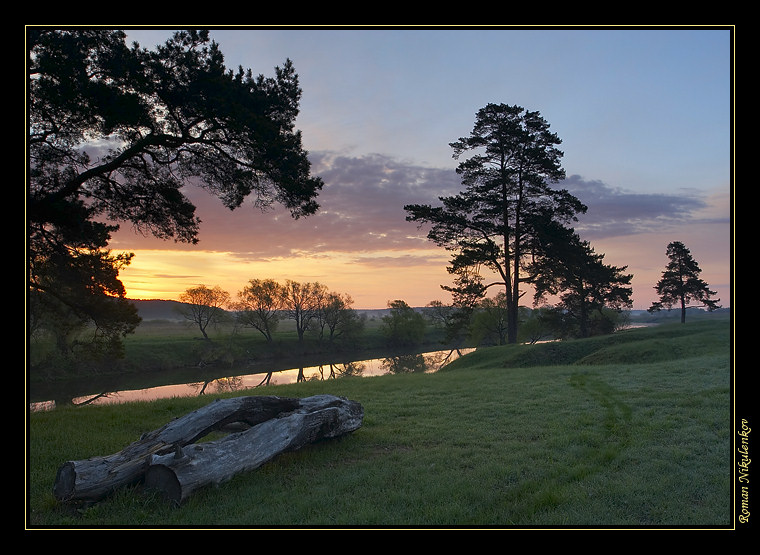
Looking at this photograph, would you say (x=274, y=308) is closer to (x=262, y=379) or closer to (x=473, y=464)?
(x=262, y=379)

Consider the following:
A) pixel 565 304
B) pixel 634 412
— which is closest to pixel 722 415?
pixel 634 412

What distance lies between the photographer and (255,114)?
38.6ft

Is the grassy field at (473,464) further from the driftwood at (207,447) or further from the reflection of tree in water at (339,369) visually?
the reflection of tree in water at (339,369)

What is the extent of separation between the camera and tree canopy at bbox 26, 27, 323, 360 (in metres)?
10.6

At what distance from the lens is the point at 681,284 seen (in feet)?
149

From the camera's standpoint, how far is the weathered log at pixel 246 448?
5762 mm

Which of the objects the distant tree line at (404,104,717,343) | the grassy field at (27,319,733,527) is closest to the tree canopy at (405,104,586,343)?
the distant tree line at (404,104,717,343)

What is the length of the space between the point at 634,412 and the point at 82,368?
39.1 metres

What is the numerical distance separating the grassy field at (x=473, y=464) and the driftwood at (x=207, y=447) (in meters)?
0.23

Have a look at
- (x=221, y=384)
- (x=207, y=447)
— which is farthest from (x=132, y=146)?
(x=221, y=384)

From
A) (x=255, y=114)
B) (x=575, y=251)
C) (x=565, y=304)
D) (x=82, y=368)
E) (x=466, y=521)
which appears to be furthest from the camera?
(x=565, y=304)
